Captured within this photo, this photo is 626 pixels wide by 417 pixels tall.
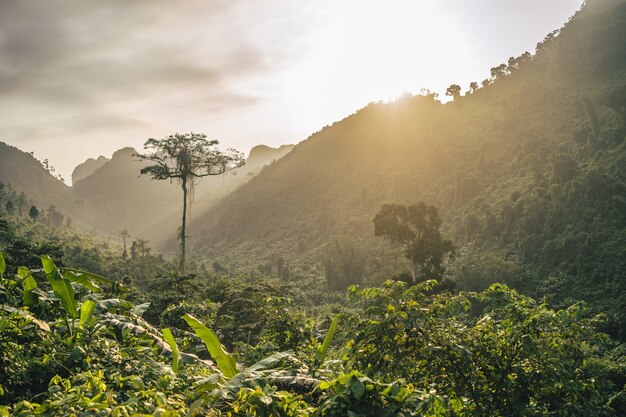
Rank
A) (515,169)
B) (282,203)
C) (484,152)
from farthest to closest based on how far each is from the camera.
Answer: (282,203) → (484,152) → (515,169)

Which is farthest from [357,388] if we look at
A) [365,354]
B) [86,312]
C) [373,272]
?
[373,272]

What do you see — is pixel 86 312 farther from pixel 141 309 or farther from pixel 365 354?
pixel 365 354

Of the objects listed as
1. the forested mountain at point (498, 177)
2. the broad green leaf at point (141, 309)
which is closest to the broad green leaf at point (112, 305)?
the broad green leaf at point (141, 309)

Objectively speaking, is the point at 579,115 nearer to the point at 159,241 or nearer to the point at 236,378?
the point at 236,378

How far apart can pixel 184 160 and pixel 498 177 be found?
2128 inches

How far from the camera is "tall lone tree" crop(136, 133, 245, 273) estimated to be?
25.8 meters

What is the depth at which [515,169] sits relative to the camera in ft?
210

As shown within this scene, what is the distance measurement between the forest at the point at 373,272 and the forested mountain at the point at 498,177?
0.37 meters

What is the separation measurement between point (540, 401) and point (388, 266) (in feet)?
152

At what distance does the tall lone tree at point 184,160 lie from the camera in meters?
25.8

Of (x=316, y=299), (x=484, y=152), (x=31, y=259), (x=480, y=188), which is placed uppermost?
(x=31, y=259)

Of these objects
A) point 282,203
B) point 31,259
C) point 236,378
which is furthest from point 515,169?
point 236,378

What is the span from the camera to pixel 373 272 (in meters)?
54.1

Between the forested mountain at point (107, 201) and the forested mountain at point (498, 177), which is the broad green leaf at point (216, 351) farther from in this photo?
the forested mountain at point (107, 201)
